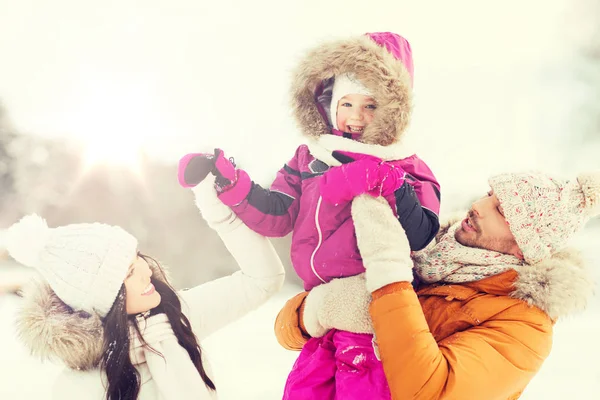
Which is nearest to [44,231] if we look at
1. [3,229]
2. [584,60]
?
[3,229]

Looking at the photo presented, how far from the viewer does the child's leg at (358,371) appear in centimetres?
95

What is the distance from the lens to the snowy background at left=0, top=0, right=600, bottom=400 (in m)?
1.14

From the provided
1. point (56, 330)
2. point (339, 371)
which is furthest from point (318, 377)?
point (56, 330)

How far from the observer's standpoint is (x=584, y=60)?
158cm

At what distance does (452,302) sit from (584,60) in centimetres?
110

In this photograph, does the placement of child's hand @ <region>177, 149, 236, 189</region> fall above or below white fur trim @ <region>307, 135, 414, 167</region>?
below

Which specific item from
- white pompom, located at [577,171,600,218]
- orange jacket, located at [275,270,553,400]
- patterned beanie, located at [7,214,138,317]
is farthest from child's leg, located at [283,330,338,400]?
white pompom, located at [577,171,600,218]

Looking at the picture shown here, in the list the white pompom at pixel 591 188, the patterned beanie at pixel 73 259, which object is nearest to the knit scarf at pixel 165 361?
the patterned beanie at pixel 73 259

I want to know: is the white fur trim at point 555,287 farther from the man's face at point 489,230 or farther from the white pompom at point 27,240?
the white pompom at point 27,240

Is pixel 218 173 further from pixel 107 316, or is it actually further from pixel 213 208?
pixel 107 316

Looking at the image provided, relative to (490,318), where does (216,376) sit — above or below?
below

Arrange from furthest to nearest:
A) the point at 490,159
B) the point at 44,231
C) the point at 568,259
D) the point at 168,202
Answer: the point at 490,159
the point at 168,202
the point at 568,259
the point at 44,231

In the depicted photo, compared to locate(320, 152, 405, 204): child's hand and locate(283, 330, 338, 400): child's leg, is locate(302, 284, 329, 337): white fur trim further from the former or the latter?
locate(320, 152, 405, 204): child's hand

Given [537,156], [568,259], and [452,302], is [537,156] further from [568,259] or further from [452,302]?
[452,302]
